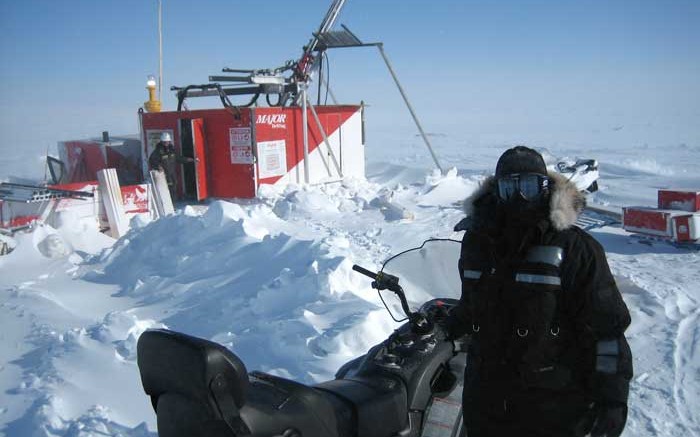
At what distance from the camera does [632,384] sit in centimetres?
397

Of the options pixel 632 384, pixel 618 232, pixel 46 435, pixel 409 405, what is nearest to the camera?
pixel 409 405

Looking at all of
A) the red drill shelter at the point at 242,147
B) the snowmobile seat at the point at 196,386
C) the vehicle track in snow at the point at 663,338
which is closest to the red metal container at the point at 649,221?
the vehicle track in snow at the point at 663,338

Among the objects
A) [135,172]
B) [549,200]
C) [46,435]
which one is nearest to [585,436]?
[549,200]

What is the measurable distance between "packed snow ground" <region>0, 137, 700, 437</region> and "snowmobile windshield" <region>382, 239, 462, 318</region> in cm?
53

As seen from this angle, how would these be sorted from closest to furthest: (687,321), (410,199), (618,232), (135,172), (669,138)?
(687,321) → (618,232) → (410,199) → (135,172) → (669,138)

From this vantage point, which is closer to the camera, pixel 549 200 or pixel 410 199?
pixel 549 200

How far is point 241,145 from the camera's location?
1158 cm

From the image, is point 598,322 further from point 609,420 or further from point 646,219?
point 646,219

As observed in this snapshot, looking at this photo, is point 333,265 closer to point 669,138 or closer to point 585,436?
point 585,436

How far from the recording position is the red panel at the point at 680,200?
25.1 feet

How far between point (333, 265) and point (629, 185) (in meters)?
11.4

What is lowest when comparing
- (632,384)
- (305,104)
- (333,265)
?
(632,384)

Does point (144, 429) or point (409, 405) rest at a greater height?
point (409, 405)

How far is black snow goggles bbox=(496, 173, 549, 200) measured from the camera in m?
2.10
